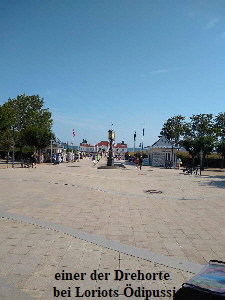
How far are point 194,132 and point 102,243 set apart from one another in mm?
34669

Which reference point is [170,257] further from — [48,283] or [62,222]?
[62,222]

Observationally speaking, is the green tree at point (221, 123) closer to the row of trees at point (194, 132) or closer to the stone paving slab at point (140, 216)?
the row of trees at point (194, 132)

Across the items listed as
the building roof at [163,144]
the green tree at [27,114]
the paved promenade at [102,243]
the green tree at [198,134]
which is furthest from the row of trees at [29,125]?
the paved promenade at [102,243]

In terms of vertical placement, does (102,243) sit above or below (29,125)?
below

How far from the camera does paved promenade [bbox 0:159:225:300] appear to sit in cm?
358

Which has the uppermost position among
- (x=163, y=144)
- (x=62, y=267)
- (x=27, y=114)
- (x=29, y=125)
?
(x=27, y=114)

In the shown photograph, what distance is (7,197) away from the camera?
958 centimetres

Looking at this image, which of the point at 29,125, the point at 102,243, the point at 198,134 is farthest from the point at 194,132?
the point at 102,243

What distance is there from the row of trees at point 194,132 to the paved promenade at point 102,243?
27.1m

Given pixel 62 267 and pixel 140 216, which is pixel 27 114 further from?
pixel 62 267

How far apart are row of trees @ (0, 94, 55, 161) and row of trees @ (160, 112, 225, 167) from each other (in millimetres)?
17650

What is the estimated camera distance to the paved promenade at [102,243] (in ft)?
11.7

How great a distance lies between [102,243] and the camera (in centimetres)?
512

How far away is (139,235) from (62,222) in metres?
2.11
